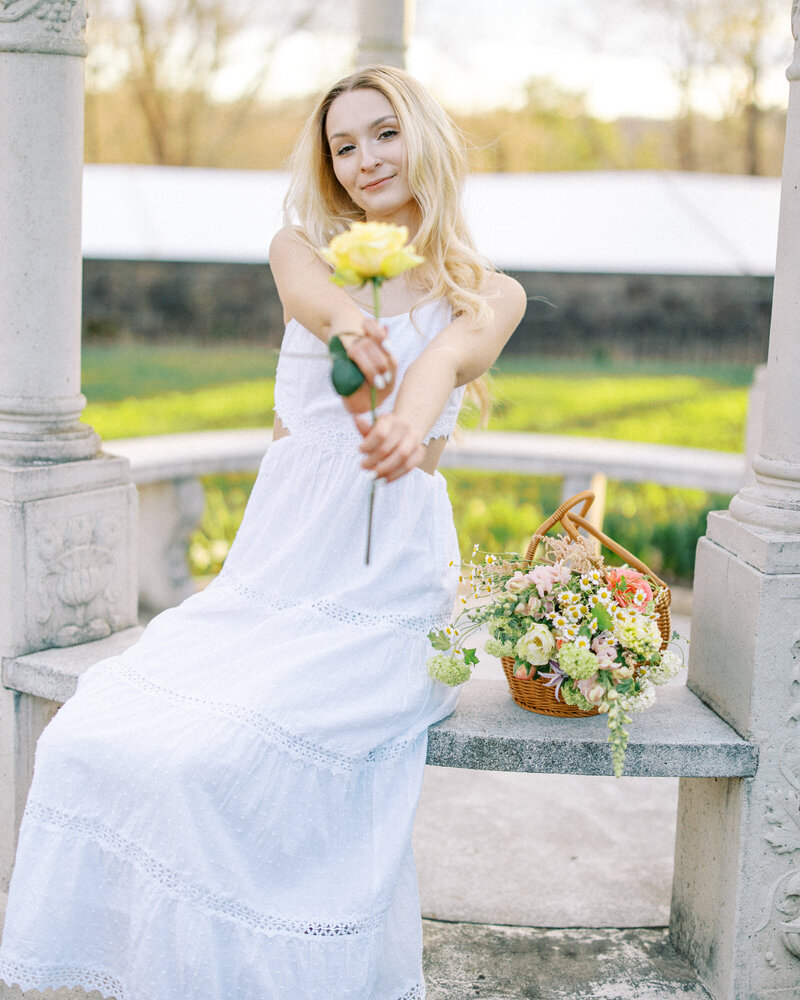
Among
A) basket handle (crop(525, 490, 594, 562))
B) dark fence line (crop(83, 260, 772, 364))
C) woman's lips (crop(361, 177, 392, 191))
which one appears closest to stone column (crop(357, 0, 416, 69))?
woman's lips (crop(361, 177, 392, 191))

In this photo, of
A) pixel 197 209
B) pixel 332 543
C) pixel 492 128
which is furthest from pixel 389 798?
pixel 492 128

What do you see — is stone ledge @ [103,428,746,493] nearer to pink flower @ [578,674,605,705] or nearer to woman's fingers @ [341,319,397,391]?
pink flower @ [578,674,605,705]

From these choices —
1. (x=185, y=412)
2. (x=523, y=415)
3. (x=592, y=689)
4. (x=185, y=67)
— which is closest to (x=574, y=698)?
(x=592, y=689)

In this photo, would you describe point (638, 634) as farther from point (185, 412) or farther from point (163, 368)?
point (163, 368)

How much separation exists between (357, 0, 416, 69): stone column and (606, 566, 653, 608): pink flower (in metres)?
2.77

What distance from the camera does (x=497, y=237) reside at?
28.6 ft

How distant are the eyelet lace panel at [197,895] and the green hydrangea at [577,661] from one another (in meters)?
0.67

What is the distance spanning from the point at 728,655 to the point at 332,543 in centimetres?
103

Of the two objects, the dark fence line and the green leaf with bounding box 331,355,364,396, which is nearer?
the green leaf with bounding box 331,355,364,396

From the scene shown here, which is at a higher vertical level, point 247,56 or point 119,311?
point 247,56

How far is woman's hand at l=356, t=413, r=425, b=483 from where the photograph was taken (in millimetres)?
2037

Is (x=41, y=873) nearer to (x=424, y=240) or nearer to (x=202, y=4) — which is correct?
(x=424, y=240)

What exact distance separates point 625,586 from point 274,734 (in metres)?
0.93

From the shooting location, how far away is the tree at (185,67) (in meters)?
20.3
